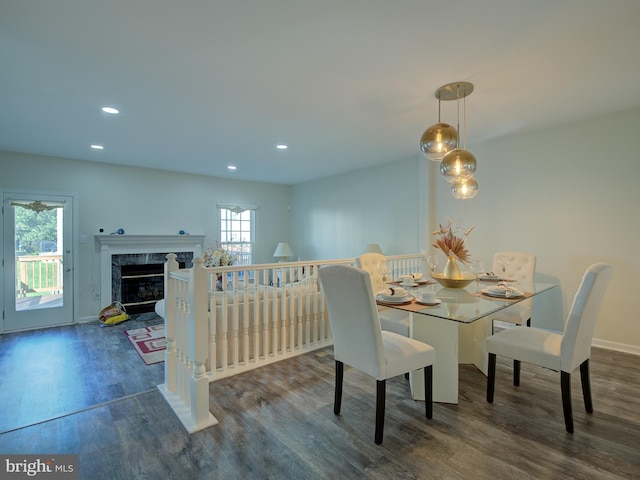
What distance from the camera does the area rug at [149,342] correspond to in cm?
349

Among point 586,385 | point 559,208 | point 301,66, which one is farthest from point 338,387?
point 559,208

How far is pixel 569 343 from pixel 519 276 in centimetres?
165

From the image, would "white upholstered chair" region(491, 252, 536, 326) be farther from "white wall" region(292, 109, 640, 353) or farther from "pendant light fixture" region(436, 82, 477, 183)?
"pendant light fixture" region(436, 82, 477, 183)

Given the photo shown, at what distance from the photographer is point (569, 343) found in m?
1.98

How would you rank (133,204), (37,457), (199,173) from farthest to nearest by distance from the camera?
1. (199,173)
2. (133,204)
3. (37,457)

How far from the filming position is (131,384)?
2.84 m

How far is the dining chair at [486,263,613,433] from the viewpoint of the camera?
196 cm

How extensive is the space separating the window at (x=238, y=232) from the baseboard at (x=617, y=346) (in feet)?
18.8

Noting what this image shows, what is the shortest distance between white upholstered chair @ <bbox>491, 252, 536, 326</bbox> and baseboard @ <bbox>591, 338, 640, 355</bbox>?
82 centimetres

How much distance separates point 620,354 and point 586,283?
2.25 metres

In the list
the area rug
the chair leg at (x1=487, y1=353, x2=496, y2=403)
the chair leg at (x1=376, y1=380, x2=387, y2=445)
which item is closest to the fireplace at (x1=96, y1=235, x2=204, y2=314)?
the area rug

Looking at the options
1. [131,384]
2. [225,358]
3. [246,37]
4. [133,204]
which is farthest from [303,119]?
[133,204]

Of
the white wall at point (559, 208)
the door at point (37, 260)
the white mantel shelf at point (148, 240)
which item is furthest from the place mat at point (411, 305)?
the door at point (37, 260)

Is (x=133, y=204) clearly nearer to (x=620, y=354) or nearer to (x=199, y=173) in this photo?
(x=199, y=173)
